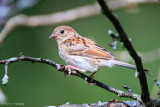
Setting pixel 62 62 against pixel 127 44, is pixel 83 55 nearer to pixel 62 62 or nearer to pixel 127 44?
pixel 62 62

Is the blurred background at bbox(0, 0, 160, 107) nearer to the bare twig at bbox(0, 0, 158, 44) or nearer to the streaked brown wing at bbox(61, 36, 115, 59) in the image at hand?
the bare twig at bbox(0, 0, 158, 44)

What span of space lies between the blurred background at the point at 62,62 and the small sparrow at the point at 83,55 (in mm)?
522

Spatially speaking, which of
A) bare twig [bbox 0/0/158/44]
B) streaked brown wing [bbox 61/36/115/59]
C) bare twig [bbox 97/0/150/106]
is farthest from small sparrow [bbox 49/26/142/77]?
→ bare twig [bbox 97/0/150/106]

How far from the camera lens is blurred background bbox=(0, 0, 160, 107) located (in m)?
4.73

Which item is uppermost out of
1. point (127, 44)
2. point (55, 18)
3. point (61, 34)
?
point (55, 18)

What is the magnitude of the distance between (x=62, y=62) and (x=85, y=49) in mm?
1623

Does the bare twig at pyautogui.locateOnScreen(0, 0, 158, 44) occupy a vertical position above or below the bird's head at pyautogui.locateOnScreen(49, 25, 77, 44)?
above

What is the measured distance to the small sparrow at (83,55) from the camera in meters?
3.49

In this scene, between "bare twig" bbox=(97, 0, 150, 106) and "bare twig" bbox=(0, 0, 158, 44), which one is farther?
"bare twig" bbox=(0, 0, 158, 44)

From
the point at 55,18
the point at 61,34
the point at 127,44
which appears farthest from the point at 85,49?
the point at 127,44

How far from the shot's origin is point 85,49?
12.4 ft

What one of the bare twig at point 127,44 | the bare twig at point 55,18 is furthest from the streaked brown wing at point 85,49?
the bare twig at point 127,44

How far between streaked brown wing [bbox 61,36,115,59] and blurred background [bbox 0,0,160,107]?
0.48 m

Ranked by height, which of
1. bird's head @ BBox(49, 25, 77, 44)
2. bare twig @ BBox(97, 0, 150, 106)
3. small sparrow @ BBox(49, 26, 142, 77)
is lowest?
bare twig @ BBox(97, 0, 150, 106)
